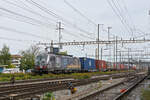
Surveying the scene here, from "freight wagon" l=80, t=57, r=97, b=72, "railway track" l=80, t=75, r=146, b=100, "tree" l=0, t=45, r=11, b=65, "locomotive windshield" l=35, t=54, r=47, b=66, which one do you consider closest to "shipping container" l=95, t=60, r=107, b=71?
"freight wagon" l=80, t=57, r=97, b=72

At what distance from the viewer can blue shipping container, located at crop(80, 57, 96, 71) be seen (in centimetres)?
4631

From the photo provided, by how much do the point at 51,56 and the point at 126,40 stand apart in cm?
1721

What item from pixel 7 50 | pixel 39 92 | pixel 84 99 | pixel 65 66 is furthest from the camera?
pixel 7 50

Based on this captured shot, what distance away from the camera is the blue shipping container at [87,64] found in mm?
46312

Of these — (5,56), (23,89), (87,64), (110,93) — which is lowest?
(110,93)

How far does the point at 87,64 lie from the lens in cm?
4806

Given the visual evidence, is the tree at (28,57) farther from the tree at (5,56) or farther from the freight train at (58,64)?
the freight train at (58,64)

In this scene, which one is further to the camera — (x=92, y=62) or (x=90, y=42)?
(x=92, y=62)

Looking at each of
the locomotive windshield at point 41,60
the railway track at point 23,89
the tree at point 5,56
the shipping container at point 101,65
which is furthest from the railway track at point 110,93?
the tree at point 5,56

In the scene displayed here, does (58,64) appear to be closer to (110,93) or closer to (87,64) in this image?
(87,64)

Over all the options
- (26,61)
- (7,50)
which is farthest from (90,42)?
(7,50)

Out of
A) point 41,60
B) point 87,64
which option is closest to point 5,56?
point 87,64

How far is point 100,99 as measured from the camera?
1308cm

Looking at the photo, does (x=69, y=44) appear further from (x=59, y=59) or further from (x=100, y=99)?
(x=100, y=99)
